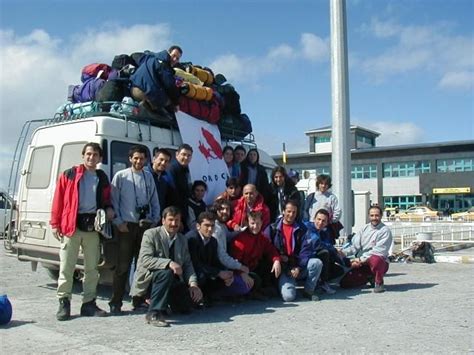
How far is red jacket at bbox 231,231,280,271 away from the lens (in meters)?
6.73

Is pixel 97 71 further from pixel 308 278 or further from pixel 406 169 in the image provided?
pixel 406 169

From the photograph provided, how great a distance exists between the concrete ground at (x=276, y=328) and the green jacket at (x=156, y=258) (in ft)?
1.38

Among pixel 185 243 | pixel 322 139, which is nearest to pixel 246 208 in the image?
pixel 185 243

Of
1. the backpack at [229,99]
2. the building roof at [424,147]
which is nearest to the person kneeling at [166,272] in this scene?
the backpack at [229,99]

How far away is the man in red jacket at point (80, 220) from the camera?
5750 millimetres

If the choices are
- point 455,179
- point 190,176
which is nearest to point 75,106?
point 190,176

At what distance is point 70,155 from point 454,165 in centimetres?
5598

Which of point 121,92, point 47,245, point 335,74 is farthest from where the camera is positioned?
point 335,74

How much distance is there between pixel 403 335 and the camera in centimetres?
507

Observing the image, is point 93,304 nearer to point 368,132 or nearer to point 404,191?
point 404,191

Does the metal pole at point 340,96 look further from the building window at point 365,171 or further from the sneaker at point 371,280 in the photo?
the building window at point 365,171

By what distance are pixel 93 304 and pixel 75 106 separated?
3354 millimetres

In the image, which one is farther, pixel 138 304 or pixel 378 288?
pixel 378 288

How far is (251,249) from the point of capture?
677 centimetres
